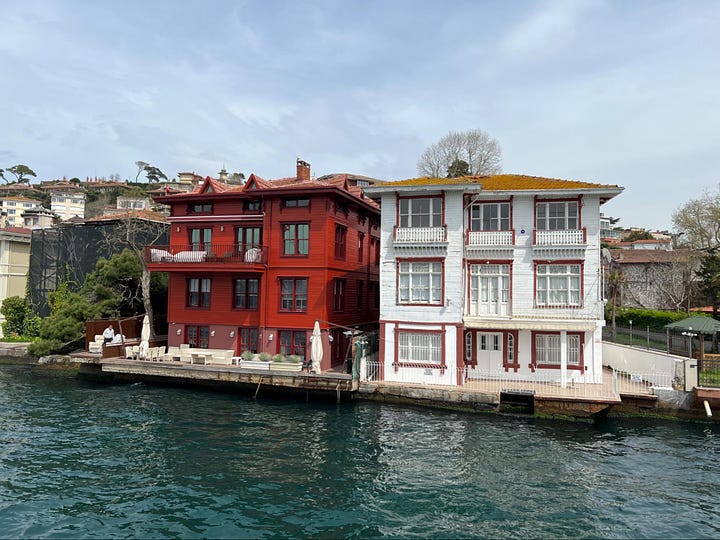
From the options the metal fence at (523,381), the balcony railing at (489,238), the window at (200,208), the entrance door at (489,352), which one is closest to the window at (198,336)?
the window at (200,208)

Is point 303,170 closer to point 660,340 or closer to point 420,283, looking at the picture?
point 420,283

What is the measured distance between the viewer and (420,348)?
78.1 feet

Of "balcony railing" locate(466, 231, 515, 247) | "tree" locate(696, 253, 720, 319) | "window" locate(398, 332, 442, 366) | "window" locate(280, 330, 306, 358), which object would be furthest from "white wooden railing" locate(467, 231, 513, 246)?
"tree" locate(696, 253, 720, 319)

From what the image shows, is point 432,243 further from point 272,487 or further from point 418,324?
point 272,487

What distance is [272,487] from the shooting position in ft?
44.9

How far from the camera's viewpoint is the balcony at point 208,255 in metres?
28.1

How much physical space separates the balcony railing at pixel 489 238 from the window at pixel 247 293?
12.8m

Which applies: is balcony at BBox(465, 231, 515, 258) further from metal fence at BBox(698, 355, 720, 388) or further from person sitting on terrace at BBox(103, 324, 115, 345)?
person sitting on terrace at BBox(103, 324, 115, 345)

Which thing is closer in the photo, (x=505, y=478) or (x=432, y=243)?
(x=505, y=478)

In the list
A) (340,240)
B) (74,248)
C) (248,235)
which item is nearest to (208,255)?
(248,235)

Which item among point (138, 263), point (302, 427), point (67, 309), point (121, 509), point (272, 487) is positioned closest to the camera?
point (121, 509)

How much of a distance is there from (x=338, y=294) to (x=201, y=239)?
957 centimetres

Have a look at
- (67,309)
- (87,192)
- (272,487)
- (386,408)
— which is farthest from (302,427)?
(87,192)

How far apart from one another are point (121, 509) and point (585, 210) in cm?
2237
